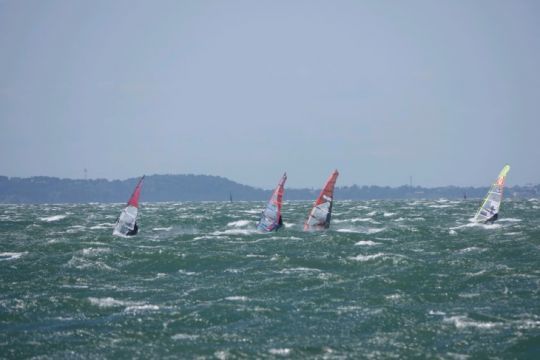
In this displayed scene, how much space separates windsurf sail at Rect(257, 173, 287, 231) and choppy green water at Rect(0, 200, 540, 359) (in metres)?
9.09

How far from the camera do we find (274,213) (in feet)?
144

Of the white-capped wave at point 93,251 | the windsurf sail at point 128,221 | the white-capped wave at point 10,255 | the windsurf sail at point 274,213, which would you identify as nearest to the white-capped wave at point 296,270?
the white-capped wave at point 93,251

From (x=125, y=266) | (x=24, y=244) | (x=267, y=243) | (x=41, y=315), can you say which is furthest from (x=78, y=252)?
(x=41, y=315)

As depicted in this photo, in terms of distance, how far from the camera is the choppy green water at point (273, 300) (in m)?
14.7

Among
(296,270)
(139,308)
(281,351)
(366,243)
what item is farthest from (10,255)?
(281,351)

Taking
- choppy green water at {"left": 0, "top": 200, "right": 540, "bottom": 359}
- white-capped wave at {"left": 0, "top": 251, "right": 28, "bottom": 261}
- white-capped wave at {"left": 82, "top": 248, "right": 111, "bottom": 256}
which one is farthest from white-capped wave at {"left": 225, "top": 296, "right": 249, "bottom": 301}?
white-capped wave at {"left": 0, "top": 251, "right": 28, "bottom": 261}

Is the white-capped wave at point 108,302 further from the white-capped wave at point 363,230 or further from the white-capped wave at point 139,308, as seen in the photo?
the white-capped wave at point 363,230

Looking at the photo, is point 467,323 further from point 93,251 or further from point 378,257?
point 93,251

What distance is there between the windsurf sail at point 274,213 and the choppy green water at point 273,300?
9.09m

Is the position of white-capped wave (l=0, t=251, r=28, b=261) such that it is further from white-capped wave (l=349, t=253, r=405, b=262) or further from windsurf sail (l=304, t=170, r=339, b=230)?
windsurf sail (l=304, t=170, r=339, b=230)

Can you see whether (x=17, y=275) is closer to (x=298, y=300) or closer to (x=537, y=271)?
(x=298, y=300)

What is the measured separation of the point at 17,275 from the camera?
2448cm

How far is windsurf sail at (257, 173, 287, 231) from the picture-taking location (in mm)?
43156

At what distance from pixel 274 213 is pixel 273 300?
24.5 metres
